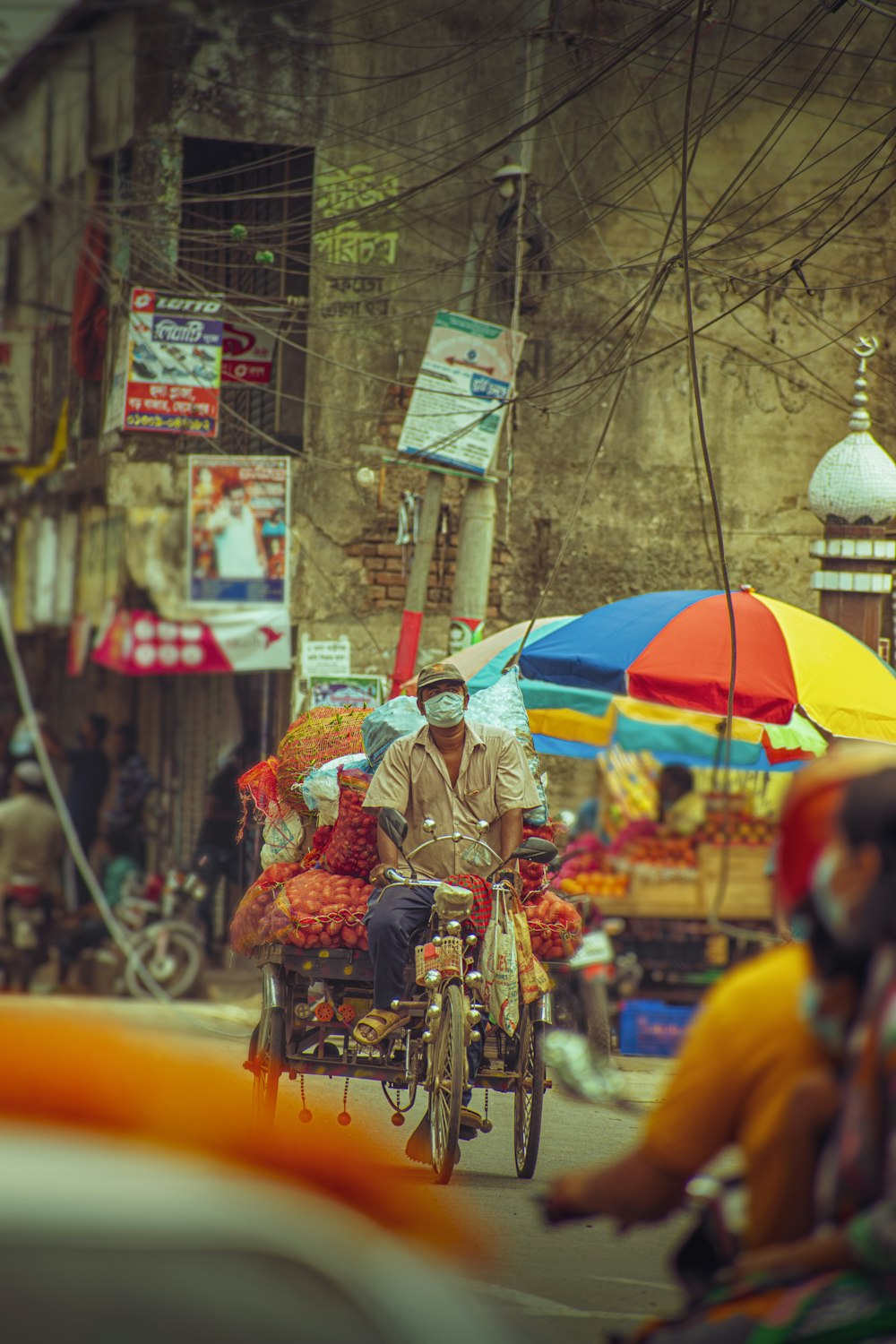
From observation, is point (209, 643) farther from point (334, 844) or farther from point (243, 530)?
point (334, 844)

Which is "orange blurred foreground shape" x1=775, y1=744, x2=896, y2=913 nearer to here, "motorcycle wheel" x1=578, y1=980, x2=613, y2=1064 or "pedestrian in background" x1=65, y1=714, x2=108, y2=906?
"motorcycle wheel" x1=578, y1=980, x2=613, y2=1064

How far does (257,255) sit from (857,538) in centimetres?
608

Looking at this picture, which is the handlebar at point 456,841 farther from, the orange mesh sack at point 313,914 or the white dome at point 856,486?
the white dome at point 856,486

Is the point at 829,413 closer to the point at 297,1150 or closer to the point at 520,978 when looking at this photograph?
the point at 520,978

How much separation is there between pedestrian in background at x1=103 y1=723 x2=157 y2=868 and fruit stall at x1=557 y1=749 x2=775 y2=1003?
626cm

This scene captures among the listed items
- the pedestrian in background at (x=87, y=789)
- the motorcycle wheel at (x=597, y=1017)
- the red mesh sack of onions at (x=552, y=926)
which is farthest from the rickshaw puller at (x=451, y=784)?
the pedestrian in background at (x=87, y=789)

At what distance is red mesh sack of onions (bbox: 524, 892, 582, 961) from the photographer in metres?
7.10

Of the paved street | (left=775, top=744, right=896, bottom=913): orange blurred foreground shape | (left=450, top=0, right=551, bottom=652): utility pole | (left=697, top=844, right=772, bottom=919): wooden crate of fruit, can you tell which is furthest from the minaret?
(left=775, top=744, right=896, bottom=913): orange blurred foreground shape

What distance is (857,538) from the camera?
1111cm

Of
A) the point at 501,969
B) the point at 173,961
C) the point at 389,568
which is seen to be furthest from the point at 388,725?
the point at 389,568

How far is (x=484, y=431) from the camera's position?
1270 centimetres

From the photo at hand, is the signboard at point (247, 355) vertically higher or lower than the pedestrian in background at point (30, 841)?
higher

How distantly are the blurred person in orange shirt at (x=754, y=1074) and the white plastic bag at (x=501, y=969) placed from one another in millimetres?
3784

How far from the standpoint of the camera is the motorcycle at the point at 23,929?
1452cm
